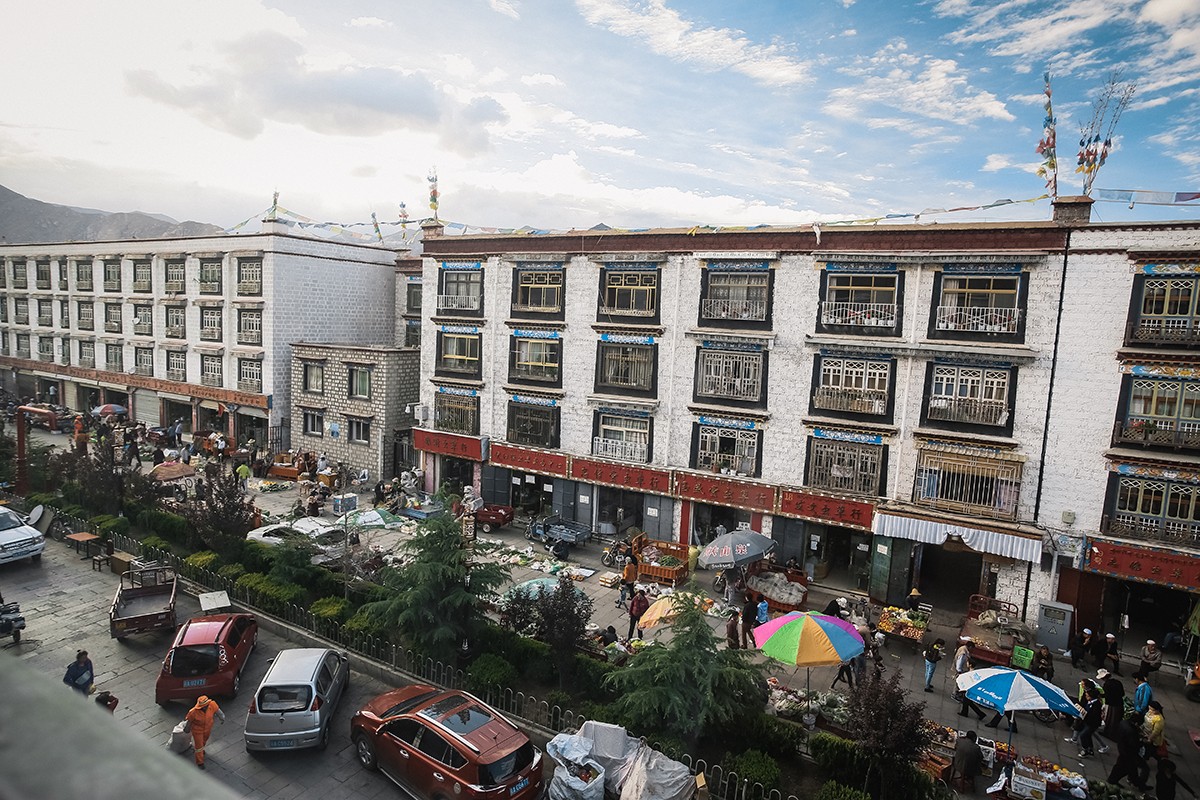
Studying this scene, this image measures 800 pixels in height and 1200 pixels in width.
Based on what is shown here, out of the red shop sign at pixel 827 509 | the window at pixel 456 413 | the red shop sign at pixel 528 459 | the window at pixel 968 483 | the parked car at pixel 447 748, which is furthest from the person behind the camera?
the window at pixel 456 413

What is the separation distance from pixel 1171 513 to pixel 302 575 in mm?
24183

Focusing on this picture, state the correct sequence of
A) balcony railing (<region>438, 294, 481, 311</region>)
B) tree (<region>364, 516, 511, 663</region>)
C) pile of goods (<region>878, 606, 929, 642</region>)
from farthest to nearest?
balcony railing (<region>438, 294, 481, 311</region>) → pile of goods (<region>878, 606, 929, 642</region>) → tree (<region>364, 516, 511, 663</region>)

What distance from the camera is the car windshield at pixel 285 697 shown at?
13.7 metres

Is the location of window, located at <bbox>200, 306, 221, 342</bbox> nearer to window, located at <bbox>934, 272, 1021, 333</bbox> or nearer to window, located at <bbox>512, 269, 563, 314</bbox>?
window, located at <bbox>512, 269, 563, 314</bbox>

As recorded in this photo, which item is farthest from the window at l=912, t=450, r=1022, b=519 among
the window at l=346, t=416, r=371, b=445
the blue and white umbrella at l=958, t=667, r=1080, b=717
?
the window at l=346, t=416, r=371, b=445

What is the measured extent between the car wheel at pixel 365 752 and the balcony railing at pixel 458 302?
21.2m

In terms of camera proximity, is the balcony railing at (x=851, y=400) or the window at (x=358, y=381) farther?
the window at (x=358, y=381)

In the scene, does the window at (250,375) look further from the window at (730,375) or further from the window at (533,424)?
the window at (730,375)

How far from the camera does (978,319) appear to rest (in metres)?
22.4

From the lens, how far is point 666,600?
17578 millimetres

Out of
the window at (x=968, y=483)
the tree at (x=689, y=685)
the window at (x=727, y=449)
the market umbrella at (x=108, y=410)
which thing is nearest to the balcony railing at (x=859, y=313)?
the window at (x=968, y=483)

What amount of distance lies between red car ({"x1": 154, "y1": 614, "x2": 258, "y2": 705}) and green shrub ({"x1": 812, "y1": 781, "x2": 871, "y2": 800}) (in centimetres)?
1209

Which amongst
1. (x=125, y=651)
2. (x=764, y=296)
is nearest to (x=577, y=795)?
(x=125, y=651)

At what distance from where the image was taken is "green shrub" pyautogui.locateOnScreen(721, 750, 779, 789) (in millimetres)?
12406
